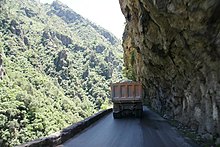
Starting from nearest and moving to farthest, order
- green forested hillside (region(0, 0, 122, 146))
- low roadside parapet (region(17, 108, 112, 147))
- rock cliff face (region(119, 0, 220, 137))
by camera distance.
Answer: low roadside parapet (region(17, 108, 112, 147)) → rock cliff face (region(119, 0, 220, 137)) → green forested hillside (region(0, 0, 122, 146))

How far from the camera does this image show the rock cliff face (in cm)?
1116

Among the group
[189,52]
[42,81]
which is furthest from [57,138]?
[42,81]

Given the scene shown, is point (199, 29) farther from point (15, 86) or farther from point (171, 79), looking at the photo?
point (15, 86)

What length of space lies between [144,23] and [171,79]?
459 centimetres

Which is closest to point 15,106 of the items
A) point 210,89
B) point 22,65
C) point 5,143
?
point 5,143

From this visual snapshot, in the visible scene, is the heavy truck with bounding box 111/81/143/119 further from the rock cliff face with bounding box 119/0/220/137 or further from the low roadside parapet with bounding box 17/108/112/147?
the low roadside parapet with bounding box 17/108/112/147

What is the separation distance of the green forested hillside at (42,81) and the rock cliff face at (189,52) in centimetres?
4816

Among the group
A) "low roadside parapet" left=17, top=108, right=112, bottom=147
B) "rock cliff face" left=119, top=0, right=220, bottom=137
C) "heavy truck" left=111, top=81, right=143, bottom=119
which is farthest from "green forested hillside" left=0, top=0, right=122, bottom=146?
"low roadside parapet" left=17, top=108, right=112, bottom=147

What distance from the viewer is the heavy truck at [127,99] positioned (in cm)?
2286

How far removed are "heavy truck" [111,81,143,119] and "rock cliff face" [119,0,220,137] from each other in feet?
7.77

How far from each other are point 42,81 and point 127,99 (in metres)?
111

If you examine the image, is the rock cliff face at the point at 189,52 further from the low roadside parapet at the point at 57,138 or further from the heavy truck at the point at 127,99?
the low roadside parapet at the point at 57,138

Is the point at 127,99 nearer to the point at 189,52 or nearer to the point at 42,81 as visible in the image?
the point at 189,52

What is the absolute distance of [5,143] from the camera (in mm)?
60156
